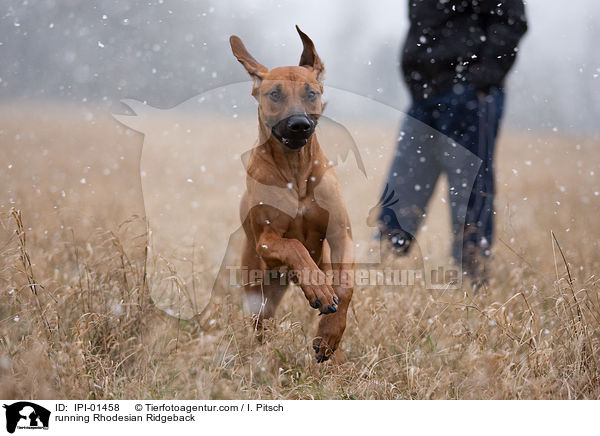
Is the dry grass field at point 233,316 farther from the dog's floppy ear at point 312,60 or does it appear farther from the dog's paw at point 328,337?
the dog's floppy ear at point 312,60

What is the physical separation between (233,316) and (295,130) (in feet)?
3.48

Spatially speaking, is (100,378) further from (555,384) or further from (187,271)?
(555,384)

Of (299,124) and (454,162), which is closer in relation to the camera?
(299,124)

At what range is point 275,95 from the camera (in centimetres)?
253

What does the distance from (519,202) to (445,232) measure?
618 mm

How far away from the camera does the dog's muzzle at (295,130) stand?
2396 millimetres

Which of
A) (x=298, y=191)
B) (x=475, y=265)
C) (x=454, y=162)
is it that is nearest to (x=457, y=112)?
(x=454, y=162)

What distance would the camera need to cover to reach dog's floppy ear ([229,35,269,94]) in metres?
2.55

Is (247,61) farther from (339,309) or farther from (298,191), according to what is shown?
(339,309)

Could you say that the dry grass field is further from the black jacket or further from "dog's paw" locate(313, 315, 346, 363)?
the black jacket

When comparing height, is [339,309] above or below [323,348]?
above
